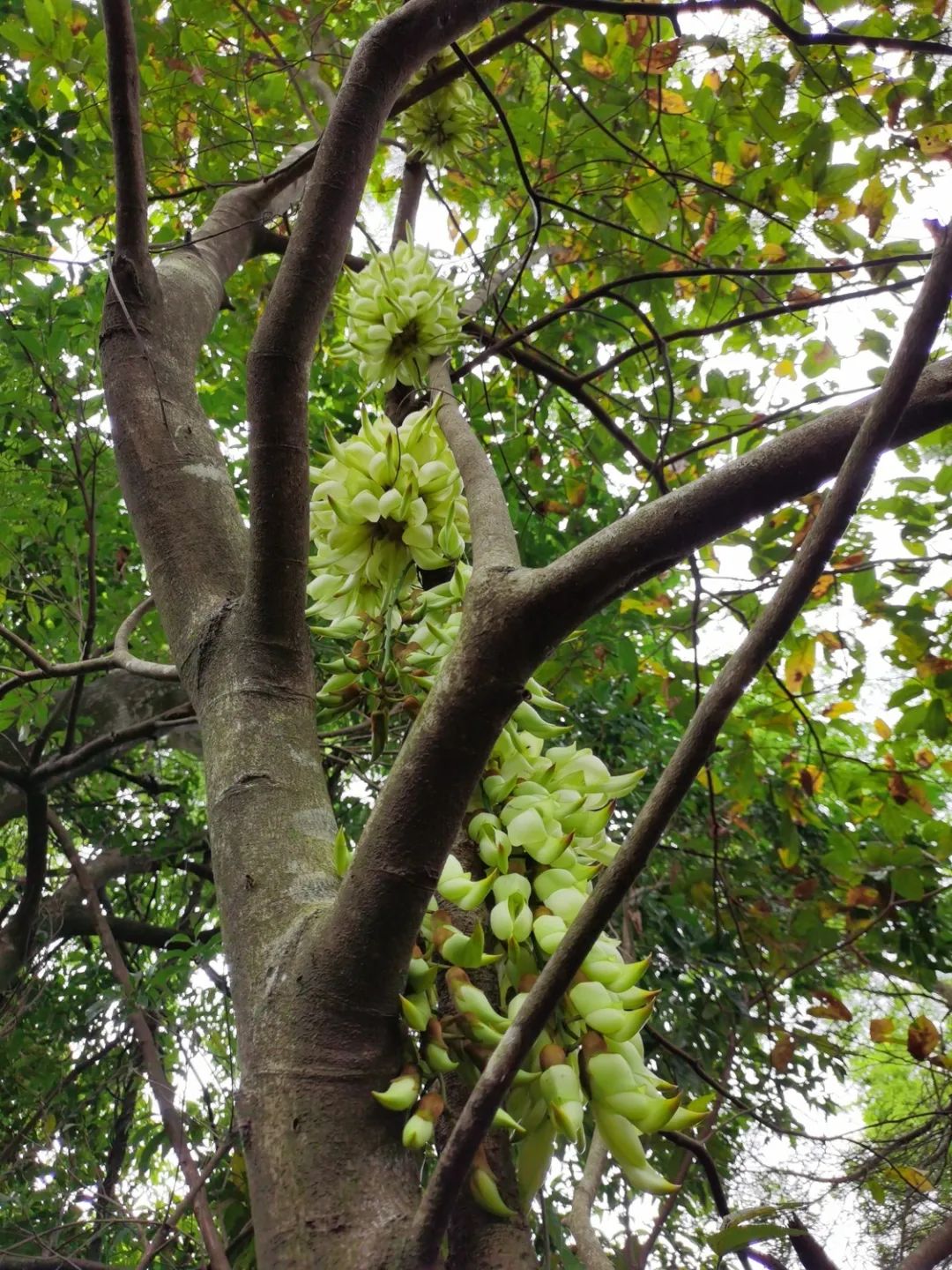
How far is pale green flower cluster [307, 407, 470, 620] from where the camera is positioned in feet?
4.00

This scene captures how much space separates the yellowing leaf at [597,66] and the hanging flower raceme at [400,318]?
1.33 metres

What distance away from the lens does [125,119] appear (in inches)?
54.2

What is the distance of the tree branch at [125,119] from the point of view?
1.33 m

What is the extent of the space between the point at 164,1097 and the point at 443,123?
2.42m

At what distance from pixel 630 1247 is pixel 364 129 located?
65.3 inches

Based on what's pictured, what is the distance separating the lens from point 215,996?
9.90 ft

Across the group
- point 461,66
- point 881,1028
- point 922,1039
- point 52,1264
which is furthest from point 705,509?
point 881,1028

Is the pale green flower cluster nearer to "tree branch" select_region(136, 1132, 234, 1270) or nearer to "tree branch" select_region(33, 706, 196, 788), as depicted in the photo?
"tree branch" select_region(33, 706, 196, 788)

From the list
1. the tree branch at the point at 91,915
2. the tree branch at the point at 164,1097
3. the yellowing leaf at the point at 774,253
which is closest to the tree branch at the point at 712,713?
the tree branch at the point at 164,1097

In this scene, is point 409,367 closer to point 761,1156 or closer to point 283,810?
point 283,810

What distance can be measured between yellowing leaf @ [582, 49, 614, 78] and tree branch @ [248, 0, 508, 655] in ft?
5.45

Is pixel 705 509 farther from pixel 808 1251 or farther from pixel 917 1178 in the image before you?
pixel 917 1178

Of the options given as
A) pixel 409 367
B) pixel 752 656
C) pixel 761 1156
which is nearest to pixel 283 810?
pixel 752 656

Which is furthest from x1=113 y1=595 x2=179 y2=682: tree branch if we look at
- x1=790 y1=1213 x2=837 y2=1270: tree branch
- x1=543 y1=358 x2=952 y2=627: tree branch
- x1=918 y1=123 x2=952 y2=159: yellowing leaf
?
x1=918 y1=123 x2=952 y2=159: yellowing leaf
